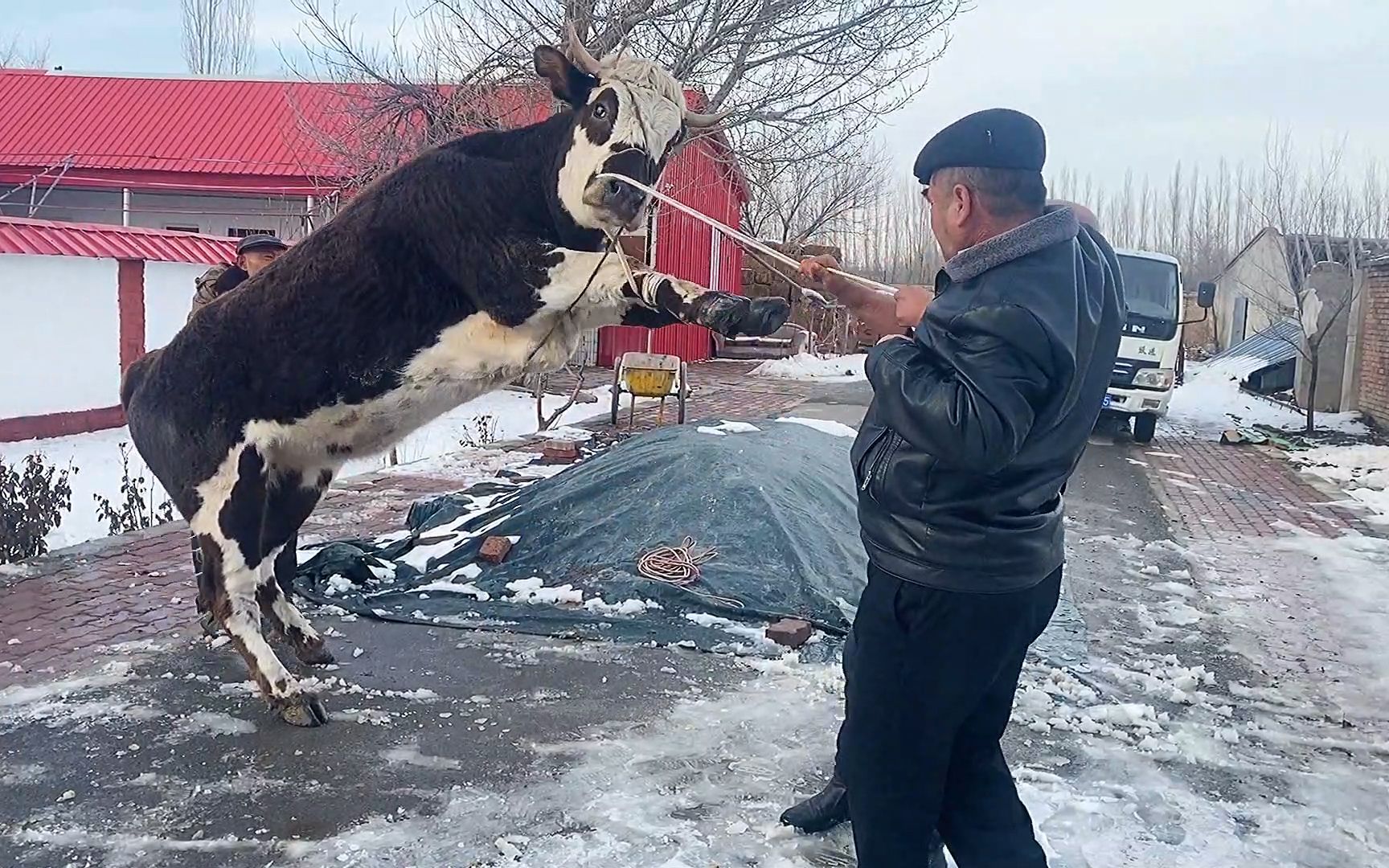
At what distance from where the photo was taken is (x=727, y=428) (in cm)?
750

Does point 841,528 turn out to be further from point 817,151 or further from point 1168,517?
point 817,151

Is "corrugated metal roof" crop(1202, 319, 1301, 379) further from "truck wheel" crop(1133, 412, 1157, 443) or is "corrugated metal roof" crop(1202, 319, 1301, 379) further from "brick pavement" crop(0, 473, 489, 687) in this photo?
"brick pavement" crop(0, 473, 489, 687)

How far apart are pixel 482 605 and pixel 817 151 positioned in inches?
446

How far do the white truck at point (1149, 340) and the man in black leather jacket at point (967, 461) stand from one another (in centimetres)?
1252

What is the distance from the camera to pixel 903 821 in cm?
253

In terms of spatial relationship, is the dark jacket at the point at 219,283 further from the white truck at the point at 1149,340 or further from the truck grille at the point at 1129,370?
the truck grille at the point at 1129,370

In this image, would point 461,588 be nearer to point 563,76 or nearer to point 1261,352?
point 563,76

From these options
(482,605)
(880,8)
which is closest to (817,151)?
(880,8)

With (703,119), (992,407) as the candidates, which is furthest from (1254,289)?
(992,407)

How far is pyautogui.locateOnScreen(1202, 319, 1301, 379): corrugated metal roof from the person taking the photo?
21.0 m

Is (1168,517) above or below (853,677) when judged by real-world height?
below

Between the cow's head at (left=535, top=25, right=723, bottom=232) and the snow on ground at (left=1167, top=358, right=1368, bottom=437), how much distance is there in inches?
585

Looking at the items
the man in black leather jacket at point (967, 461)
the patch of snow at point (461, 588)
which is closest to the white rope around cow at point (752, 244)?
the man in black leather jacket at point (967, 461)

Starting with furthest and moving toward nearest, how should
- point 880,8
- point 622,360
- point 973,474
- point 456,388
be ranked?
point 880,8 → point 622,360 → point 456,388 → point 973,474
